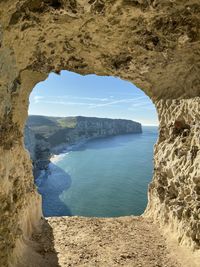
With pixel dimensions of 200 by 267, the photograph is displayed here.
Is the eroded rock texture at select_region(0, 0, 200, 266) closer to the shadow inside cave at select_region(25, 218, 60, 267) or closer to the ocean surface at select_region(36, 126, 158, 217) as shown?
the shadow inside cave at select_region(25, 218, 60, 267)

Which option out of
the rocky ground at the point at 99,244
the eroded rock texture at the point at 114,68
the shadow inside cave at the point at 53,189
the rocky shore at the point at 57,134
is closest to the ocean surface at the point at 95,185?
the shadow inside cave at the point at 53,189

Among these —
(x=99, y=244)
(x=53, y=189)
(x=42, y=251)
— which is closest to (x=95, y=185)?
(x=53, y=189)

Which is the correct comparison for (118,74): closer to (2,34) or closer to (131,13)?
(131,13)

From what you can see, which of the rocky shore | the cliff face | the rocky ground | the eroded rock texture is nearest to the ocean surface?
the rocky shore

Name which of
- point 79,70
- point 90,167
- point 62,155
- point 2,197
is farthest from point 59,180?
point 2,197

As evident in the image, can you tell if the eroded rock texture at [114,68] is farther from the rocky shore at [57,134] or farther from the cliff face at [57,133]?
Result: the cliff face at [57,133]

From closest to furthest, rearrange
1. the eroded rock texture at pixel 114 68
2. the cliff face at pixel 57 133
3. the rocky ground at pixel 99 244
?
the eroded rock texture at pixel 114 68
the rocky ground at pixel 99 244
the cliff face at pixel 57 133
